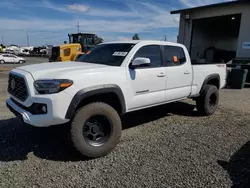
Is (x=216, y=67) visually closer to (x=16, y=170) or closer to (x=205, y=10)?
(x=16, y=170)

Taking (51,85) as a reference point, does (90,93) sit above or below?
below

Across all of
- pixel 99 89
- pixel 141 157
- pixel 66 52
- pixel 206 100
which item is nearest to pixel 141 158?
pixel 141 157

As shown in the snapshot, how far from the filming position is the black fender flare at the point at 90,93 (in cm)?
327

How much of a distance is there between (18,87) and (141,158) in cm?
228

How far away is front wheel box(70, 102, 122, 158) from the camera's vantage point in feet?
11.1

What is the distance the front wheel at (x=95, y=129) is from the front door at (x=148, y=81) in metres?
0.54

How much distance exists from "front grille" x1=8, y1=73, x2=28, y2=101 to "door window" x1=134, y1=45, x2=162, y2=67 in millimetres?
2094

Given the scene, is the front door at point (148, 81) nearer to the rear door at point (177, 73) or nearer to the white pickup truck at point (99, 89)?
the white pickup truck at point (99, 89)

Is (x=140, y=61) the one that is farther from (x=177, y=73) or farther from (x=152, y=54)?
(x=177, y=73)

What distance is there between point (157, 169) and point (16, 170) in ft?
6.62

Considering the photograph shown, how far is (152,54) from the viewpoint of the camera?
15.2 feet

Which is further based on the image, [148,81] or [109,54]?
[109,54]

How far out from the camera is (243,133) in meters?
4.82

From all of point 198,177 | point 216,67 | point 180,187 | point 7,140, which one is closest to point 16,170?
point 7,140
